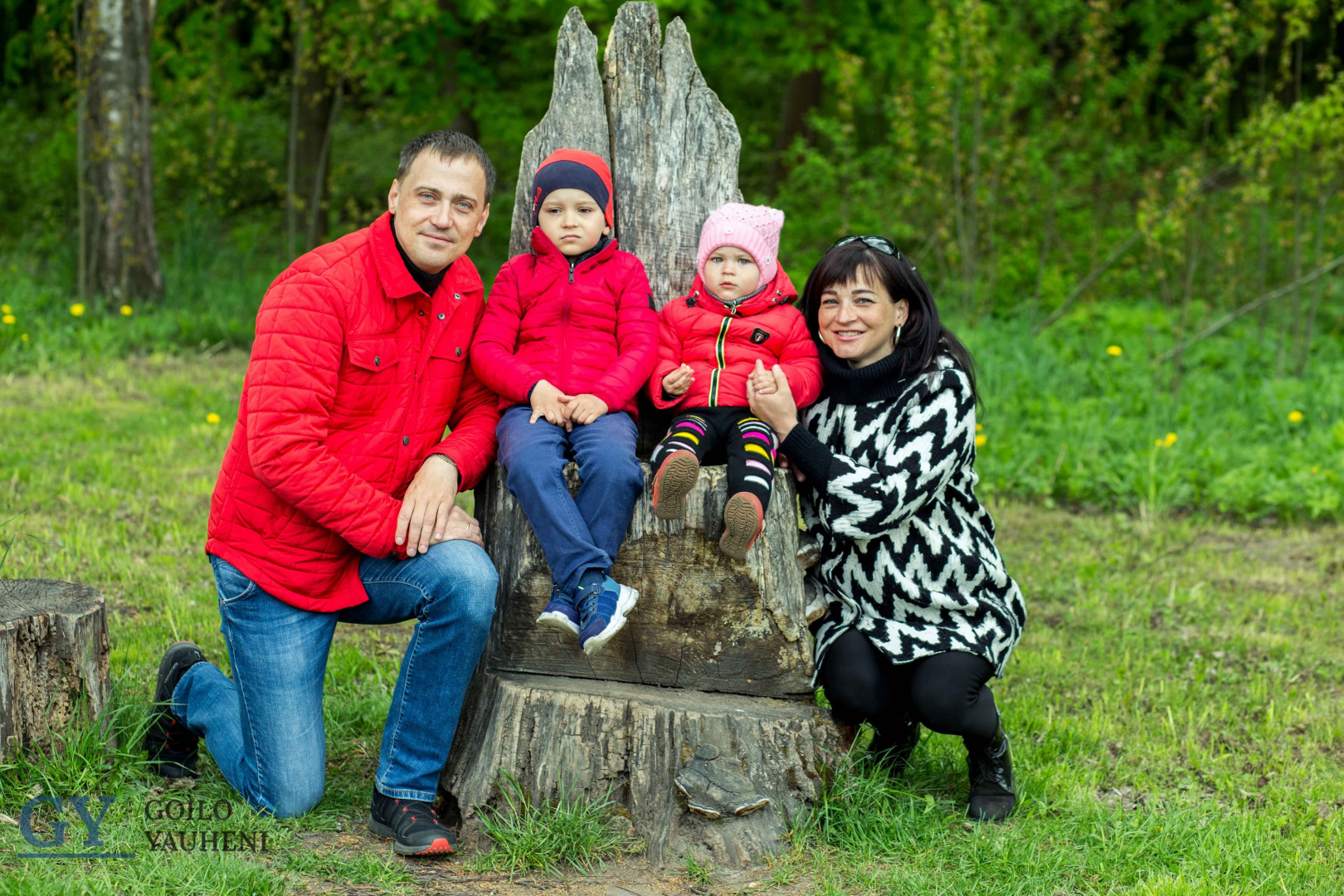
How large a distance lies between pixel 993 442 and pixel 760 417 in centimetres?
435

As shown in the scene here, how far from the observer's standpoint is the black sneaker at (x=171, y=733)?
3.52 metres

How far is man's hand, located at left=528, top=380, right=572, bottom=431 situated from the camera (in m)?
3.25

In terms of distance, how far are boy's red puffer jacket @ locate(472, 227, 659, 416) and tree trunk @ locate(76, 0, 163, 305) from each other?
7.00 metres

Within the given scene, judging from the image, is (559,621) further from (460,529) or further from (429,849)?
(429,849)

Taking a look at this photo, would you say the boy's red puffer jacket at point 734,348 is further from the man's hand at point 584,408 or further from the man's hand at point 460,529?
the man's hand at point 460,529

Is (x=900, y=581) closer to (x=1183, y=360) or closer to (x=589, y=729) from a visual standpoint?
(x=589, y=729)

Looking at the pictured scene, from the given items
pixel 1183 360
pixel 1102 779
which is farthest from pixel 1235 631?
pixel 1183 360

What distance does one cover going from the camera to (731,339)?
11.5 ft

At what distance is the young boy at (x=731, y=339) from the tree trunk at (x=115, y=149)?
720 centimetres

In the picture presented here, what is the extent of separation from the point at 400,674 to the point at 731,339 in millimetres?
1328

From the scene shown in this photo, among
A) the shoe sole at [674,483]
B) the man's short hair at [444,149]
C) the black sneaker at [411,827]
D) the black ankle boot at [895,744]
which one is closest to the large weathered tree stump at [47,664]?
the black sneaker at [411,827]

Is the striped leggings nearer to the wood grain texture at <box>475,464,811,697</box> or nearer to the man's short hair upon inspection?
the wood grain texture at <box>475,464,811,697</box>

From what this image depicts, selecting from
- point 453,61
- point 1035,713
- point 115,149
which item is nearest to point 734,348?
point 1035,713

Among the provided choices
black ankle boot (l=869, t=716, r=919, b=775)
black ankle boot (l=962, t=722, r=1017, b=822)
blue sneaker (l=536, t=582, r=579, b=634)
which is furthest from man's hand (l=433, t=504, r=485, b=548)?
black ankle boot (l=962, t=722, r=1017, b=822)
